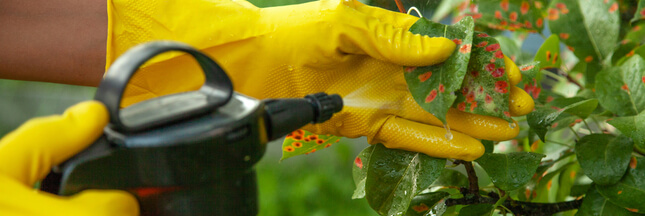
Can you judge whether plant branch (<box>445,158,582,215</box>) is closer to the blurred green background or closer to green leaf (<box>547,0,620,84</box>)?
green leaf (<box>547,0,620,84</box>)

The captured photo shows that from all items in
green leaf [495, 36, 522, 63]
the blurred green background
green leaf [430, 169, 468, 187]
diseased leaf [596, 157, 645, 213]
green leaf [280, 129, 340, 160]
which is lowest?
the blurred green background

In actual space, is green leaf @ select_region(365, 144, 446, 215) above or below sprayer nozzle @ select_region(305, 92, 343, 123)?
below

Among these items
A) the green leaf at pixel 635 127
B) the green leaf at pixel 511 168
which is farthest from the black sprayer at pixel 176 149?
the green leaf at pixel 635 127

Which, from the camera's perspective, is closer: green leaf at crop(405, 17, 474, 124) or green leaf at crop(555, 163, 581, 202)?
green leaf at crop(405, 17, 474, 124)

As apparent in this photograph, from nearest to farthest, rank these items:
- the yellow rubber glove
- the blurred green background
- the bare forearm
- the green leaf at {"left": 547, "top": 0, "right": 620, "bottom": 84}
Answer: the yellow rubber glove, the bare forearm, the green leaf at {"left": 547, "top": 0, "right": 620, "bottom": 84}, the blurred green background

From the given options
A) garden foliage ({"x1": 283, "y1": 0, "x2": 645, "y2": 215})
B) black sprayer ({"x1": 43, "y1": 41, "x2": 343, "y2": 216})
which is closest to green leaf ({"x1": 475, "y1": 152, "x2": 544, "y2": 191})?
garden foliage ({"x1": 283, "y1": 0, "x2": 645, "y2": 215})

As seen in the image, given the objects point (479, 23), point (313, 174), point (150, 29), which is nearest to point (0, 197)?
point (150, 29)

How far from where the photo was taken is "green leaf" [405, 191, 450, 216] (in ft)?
2.29

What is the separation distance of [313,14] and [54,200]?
38cm

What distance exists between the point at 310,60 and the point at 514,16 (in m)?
0.45

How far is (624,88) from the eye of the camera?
728mm

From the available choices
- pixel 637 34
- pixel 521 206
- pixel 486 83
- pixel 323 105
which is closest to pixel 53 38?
pixel 323 105

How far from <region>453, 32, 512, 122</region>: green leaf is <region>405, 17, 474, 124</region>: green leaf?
0.08 feet

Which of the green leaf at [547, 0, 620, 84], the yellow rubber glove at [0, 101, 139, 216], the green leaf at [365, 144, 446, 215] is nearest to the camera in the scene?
the yellow rubber glove at [0, 101, 139, 216]
